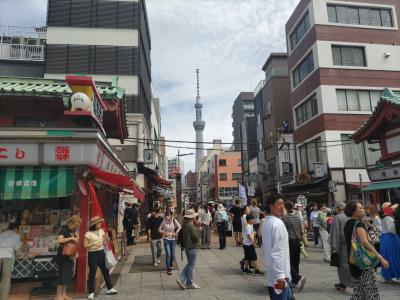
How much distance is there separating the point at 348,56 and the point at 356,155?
23.4 feet

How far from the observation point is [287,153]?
1222 inches

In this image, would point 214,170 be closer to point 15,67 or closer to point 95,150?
Result: point 15,67

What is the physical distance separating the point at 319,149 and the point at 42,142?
67.2 feet

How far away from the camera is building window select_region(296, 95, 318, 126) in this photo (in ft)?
85.0

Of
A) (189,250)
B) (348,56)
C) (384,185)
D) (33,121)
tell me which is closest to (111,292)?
(189,250)

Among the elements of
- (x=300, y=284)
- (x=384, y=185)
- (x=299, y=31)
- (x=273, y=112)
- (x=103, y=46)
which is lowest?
(x=300, y=284)

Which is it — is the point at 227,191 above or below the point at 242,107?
below

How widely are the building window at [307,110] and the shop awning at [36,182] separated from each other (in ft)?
67.7

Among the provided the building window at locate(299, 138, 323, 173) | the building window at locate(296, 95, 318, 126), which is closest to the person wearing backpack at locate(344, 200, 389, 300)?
the building window at locate(299, 138, 323, 173)

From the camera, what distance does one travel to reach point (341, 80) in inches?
974

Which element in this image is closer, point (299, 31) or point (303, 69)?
point (303, 69)

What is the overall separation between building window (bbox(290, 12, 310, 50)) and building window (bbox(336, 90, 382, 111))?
5954mm

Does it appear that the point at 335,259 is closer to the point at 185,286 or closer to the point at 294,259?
the point at 294,259

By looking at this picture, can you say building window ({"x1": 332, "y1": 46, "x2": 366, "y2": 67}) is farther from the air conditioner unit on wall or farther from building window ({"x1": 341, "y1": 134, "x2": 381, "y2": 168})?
the air conditioner unit on wall
